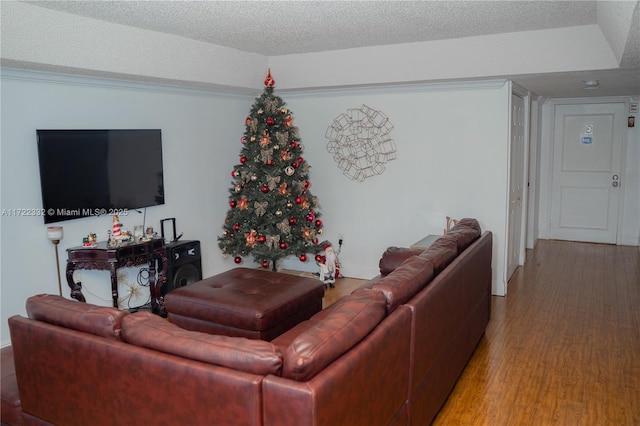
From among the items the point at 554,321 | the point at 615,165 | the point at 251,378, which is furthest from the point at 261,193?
the point at 615,165

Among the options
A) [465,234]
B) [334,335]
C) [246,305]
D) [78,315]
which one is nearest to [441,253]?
[465,234]

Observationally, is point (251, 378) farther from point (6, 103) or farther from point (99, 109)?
point (99, 109)

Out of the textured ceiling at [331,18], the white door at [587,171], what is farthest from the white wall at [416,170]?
the white door at [587,171]

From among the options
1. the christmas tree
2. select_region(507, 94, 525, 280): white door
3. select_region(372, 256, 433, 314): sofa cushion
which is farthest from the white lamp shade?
select_region(507, 94, 525, 280): white door

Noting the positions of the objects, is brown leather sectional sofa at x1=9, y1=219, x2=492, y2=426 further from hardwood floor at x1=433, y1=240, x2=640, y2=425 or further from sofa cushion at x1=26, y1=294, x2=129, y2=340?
hardwood floor at x1=433, y1=240, x2=640, y2=425

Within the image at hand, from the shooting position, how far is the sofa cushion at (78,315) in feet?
7.87

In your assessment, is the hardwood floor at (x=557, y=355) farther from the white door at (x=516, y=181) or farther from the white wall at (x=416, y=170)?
the white wall at (x=416, y=170)

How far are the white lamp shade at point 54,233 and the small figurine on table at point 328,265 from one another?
282cm

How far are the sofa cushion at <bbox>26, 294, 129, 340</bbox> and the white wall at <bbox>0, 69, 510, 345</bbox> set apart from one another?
1749mm

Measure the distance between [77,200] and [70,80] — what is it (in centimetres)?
101

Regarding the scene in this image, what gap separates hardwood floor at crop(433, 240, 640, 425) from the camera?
332 cm

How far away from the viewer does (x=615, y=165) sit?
26.4 ft

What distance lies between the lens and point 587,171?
8250 millimetres

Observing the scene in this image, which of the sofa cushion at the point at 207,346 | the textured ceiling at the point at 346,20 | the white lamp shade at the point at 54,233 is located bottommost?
the sofa cushion at the point at 207,346
